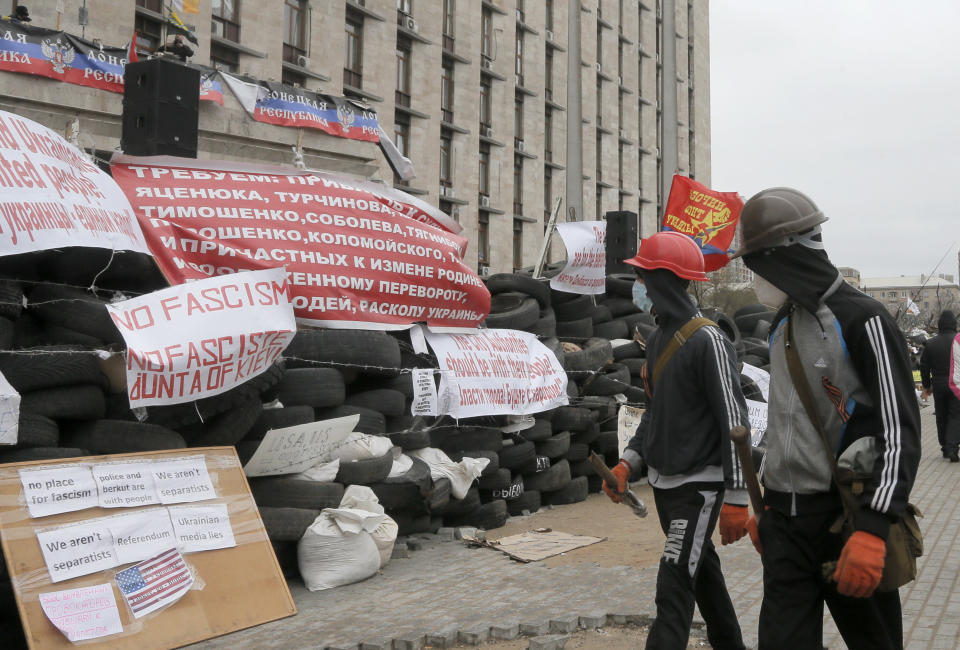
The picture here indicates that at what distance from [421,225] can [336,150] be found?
3.69 meters

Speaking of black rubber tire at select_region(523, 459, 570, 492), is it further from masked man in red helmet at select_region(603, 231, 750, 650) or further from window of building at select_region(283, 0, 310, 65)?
window of building at select_region(283, 0, 310, 65)

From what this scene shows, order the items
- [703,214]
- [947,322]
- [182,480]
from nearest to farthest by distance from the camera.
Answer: [182,480] < [703,214] < [947,322]

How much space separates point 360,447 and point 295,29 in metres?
26.1

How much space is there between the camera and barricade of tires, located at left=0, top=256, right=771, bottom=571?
17.4 ft

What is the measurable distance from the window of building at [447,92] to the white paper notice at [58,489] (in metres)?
34.2

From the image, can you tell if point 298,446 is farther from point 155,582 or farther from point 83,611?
point 83,611

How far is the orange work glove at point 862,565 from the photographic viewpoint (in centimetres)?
266

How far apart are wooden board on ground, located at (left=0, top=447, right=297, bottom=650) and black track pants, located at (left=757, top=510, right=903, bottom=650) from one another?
119 inches

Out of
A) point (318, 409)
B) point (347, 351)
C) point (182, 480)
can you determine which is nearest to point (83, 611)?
point (182, 480)

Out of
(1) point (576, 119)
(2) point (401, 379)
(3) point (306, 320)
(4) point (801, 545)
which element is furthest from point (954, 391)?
(1) point (576, 119)

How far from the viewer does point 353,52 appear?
33.0m

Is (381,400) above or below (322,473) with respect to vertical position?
above

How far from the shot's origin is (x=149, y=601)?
187 inches

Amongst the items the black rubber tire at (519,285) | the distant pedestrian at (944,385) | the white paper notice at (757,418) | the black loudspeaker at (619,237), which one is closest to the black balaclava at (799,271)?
the black rubber tire at (519,285)
